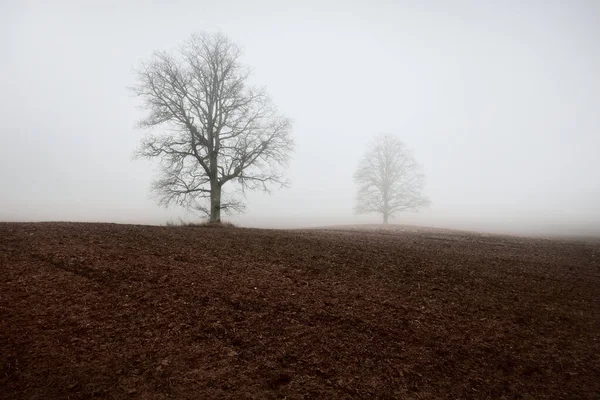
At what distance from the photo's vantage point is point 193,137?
16.0 metres

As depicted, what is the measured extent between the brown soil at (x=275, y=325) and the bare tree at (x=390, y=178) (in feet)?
92.3

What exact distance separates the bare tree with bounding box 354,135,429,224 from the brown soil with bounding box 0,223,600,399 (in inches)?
1108

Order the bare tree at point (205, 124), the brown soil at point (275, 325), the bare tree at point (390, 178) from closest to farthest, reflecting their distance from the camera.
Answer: the brown soil at point (275, 325) < the bare tree at point (205, 124) < the bare tree at point (390, 178)

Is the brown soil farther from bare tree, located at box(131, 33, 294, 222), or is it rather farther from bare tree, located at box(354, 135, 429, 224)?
bare tree, located at box(354, 135, 429, 224)

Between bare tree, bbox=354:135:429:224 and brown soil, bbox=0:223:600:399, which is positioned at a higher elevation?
bare tree, bbox=354:135:429:224

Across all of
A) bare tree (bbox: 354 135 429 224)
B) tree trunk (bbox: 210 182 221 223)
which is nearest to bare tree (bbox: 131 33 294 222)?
tree trunk (bbox: 210 182 221 223)

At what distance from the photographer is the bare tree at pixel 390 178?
37.0m

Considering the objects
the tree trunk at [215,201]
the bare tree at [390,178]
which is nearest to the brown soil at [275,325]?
the tree trunk at [215,201]

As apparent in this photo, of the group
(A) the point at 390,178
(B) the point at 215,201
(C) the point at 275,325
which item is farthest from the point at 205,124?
(A) the point at 390,178

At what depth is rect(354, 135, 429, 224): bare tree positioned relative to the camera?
37031 mm

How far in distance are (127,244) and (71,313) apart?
371cm

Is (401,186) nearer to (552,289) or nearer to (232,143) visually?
(232,143)

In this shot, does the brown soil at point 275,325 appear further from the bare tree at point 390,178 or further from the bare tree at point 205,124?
the bare tree at point 390,178

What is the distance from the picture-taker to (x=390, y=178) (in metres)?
37.0
